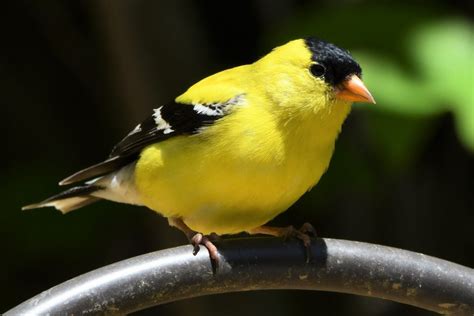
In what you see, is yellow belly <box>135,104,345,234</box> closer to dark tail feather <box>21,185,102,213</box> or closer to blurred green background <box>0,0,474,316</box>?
dark tail feather <box>21,185,102,213</box>

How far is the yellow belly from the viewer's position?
105 inches

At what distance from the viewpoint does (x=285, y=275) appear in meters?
2.25

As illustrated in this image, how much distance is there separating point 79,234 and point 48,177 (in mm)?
354

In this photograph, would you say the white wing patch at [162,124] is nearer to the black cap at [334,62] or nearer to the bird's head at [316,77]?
the bird's head at [316,77]

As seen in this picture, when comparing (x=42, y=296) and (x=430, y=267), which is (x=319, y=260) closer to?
(x=430, y=267)

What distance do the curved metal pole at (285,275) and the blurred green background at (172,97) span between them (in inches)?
52.6

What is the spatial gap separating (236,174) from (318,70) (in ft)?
1.74

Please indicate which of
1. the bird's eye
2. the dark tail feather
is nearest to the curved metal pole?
the bird's eye

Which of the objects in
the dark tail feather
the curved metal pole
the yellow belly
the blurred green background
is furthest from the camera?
the blurred green background

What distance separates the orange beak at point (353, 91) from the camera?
9.34 feet

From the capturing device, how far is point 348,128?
16.5ft

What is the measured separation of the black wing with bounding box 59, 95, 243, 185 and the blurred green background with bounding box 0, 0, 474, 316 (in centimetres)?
88

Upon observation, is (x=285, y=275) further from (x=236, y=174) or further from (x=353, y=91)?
(x=353, y=91)

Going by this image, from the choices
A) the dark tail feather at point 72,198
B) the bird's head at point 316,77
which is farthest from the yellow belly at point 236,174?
the dark tail feather at point 72,198
